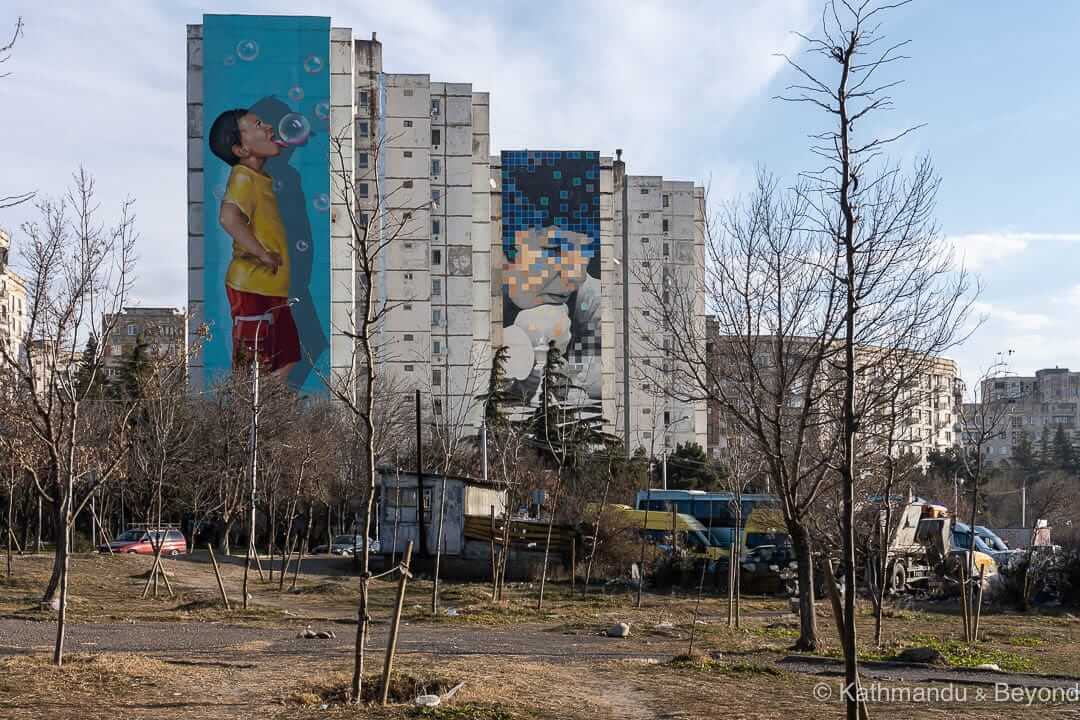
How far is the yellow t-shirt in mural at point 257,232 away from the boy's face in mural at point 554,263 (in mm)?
25747

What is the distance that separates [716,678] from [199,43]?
8427 cm

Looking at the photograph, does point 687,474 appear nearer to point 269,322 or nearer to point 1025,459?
point 269,322

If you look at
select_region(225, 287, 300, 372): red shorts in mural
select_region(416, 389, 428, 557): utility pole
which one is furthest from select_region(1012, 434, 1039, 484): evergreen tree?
select_region(416, 389, 428, 557): utility pole

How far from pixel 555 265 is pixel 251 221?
28993 mm

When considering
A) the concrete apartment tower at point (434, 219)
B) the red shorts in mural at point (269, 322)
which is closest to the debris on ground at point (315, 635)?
the red shorts in mural at point (269, 322)

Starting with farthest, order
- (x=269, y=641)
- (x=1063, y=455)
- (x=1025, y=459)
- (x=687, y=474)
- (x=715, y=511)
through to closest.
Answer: (x=1063, y=455) → (x=1025, y=459) → (x=687, y=474) → (x=715, y=511) → (x=269, y=641)

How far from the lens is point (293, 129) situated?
292 ft

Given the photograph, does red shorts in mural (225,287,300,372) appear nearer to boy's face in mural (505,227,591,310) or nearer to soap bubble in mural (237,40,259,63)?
soap bubble in mural (237,40,259,63)

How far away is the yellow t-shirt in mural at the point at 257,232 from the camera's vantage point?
3472 inches

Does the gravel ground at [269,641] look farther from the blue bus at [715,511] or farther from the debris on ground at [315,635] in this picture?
the blue bus at [715,511]

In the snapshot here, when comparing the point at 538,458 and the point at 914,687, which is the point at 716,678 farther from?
the point at 538,458

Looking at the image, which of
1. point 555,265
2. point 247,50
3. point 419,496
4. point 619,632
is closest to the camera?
point 619,632

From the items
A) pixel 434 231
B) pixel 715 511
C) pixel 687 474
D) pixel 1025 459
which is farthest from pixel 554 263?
pixel 715 511

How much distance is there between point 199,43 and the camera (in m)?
89.7
